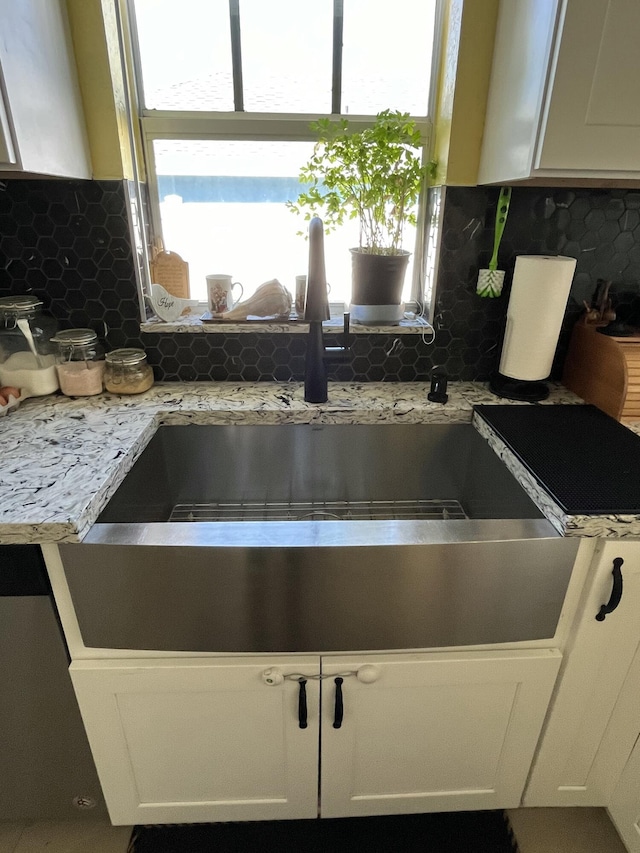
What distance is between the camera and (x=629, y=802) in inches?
44.2

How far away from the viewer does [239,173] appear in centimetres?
146

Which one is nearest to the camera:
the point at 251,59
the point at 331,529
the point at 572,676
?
the point at 331,529

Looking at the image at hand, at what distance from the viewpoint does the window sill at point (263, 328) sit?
1.41 meters

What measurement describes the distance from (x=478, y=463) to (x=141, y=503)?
2.76 ft

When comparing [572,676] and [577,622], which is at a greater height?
[577,622]

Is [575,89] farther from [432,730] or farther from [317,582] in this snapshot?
[432,730]

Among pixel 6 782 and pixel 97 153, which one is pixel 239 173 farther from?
pixel 6 782

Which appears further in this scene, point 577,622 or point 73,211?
point 73,211

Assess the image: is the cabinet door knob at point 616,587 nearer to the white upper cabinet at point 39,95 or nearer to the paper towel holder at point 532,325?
the paper towel holder at point 532,325

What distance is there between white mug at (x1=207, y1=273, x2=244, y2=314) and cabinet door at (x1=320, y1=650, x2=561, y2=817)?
97 centimetres

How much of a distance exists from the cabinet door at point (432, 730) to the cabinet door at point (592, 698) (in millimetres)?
42

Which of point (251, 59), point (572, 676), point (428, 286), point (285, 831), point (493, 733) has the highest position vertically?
point (251, 59)

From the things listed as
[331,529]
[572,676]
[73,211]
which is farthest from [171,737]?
[73,211]

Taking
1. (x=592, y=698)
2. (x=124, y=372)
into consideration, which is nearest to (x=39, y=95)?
(x=124, y=372)
